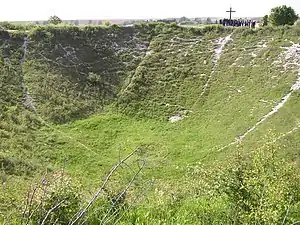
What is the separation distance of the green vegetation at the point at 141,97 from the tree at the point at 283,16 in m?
6.43

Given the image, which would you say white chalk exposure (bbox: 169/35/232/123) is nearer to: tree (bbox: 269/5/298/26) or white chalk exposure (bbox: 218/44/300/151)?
white chalk exposure (bbox: 218/44/300/151)

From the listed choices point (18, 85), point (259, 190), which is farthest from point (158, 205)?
point (18, 85)

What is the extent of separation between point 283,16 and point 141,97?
2689cm

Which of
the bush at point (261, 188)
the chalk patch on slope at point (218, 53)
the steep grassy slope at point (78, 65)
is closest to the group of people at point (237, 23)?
the chalk patch on slope at point (218, 53)

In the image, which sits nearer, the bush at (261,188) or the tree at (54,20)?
the bush at (261,188)

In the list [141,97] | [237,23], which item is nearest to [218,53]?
[237,23]

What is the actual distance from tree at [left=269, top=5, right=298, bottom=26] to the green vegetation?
6431 mm

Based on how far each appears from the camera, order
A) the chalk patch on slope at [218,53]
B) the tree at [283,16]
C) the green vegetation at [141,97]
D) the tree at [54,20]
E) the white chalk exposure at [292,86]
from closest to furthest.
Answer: the green vegetation at [141,97], the white chalk exposure at [292,86], the chalk patch on slope at [218,53], the tree at [283,16], the tree at [54,20]

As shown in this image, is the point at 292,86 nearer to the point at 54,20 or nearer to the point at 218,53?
the point at 218,53

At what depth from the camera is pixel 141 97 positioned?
155ft

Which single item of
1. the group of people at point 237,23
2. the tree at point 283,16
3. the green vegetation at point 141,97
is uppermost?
the tree at point 283,16

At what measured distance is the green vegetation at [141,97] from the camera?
35.5 metres

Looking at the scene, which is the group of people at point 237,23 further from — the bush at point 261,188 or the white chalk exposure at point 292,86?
the bush at point 261,188

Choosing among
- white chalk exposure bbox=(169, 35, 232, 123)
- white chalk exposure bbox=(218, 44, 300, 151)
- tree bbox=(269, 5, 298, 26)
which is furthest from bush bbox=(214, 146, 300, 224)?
tree bbox=(269, 5, 298, 26)
